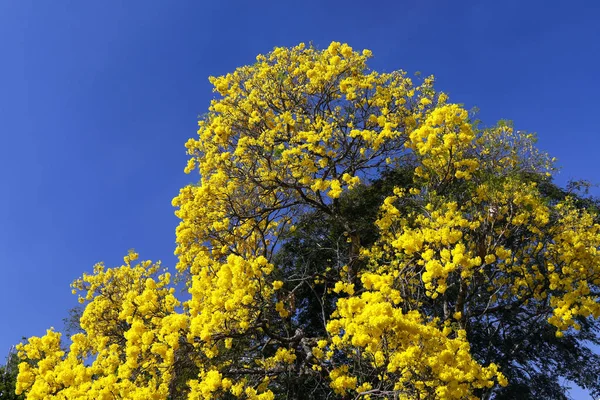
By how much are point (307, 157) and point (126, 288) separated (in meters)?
5.43

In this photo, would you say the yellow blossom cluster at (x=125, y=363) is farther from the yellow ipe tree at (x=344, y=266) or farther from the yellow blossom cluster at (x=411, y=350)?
the yellow blossom cluster at (x=411, y=350)

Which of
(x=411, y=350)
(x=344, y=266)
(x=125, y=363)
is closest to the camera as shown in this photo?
(x=411, y=350)

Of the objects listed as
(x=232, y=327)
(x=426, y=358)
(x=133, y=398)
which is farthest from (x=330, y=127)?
(x=133, y=398)

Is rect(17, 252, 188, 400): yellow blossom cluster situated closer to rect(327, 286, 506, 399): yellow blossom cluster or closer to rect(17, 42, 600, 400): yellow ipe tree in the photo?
rect(17, 42, 600, 400): yellow ipe tree

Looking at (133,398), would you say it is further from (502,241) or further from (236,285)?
(502,241)

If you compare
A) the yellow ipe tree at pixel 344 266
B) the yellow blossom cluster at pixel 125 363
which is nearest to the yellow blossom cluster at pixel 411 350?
the yellow ipe tree at pixel 344 266

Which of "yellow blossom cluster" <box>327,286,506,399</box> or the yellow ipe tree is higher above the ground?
the yellow ipe tree

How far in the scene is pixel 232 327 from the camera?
7023 millimetres

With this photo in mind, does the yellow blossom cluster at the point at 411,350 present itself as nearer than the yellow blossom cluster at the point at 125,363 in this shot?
Yes

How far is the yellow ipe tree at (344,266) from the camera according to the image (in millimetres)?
6168

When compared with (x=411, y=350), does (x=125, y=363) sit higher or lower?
higher

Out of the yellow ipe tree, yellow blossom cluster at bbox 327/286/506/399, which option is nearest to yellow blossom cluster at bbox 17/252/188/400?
the yellow ipe tree

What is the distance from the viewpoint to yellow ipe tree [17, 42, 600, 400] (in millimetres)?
6168

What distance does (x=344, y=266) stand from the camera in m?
9.62
